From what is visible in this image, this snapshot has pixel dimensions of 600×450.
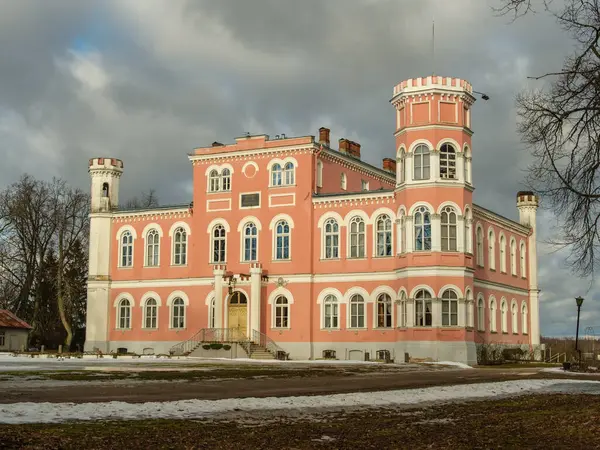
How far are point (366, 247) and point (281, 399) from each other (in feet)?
107

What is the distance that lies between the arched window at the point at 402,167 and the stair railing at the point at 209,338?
1285cm

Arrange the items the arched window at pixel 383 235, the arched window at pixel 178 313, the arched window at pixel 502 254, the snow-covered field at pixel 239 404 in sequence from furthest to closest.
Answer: the arched window at pixel 502 254, the arched window at pixel 178 313, the arched window at pixel 383 235, the snow-covered field at pixel 239 404

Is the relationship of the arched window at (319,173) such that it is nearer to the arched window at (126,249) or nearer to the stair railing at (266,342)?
the stair railing at (266,342)

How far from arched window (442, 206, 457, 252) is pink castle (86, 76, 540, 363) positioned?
2.3 inches

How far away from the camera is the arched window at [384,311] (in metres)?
48.0

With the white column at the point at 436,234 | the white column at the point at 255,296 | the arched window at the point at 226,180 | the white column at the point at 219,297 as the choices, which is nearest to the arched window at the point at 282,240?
the white column at the point at 255,296

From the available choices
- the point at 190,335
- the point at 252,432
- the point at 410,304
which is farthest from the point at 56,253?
the point at 252,432

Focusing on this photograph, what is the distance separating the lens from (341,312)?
49312mm

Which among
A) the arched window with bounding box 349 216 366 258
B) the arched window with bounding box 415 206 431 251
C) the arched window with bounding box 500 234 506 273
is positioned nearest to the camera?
the arched window with bounding box 415 206 431 251

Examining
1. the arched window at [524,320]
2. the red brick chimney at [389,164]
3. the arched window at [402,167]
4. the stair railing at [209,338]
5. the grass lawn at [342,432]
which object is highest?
the red brick chimney at [389,164]

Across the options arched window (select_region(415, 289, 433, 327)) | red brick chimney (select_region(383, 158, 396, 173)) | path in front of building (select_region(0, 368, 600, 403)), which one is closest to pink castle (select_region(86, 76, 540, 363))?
arched window (select_region(415, 289, 433, 327))

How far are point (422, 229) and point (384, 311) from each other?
18.4 feet

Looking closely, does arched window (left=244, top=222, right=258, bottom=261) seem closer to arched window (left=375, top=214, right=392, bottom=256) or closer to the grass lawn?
arched window (left=375, top=214, right=392, bottom=256)

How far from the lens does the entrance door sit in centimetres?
5088
